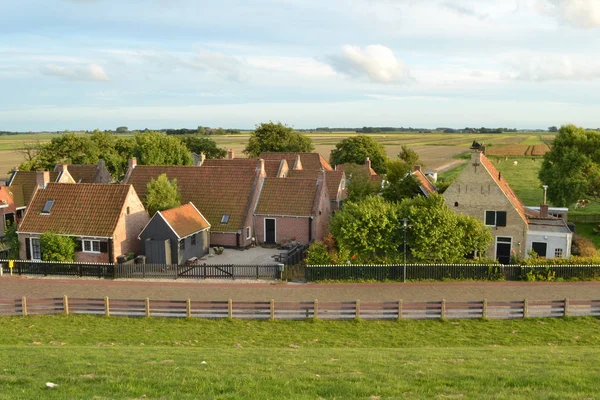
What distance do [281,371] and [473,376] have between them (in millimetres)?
5091

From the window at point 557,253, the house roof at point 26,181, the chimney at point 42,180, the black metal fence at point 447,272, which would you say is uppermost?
the chimney at point 42,180

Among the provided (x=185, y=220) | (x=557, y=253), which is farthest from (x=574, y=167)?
(x=185, y=220)

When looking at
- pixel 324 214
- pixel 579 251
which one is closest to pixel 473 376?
pixel 579 251

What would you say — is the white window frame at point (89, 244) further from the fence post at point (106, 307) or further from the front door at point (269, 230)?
the front door at point (269, 230)

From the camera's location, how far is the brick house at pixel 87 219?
32.8 meters

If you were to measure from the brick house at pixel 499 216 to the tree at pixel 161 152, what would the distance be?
120 feet

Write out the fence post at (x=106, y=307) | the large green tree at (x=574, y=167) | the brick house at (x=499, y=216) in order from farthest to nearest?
1. the large green tree at (x=574, y=167)
2. the brick house at (x=499, y=216)
3. the fence post at (x=106, y=307)

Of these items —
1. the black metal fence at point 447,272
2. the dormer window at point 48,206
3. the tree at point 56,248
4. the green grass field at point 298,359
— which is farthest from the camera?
the dormer window at point 48,206

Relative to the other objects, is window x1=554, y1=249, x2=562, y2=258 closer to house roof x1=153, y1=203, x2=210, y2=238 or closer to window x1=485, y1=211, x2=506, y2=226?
window x1=485, y1=211, x2=506, y2=226

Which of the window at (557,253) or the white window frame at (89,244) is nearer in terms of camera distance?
the window at (557,253)

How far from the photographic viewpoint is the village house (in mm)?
32500

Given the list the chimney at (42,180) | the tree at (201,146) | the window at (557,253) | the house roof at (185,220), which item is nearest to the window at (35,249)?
the chimney at (42,180)

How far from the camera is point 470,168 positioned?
33625 millimetres

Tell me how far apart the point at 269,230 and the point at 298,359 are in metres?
25.0
